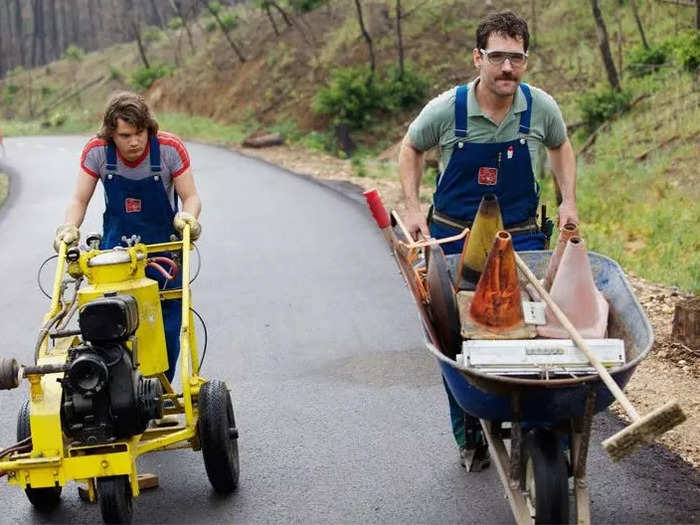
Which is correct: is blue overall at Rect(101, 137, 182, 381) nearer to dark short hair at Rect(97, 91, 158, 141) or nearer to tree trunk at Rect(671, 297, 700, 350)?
dark short hair at Rect(97, 91, 158, 141)

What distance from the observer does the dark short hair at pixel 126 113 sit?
549cm

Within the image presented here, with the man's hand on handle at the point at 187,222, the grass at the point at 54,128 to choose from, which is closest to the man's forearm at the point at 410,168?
the man's hand on handle at the point at 187,222

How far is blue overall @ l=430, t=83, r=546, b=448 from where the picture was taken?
17.3 feet

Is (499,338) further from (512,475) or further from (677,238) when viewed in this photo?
(677,238)

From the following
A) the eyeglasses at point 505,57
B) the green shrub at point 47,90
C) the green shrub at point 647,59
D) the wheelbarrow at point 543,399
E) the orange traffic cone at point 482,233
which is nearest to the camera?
the wheelbarrow at point 543,399

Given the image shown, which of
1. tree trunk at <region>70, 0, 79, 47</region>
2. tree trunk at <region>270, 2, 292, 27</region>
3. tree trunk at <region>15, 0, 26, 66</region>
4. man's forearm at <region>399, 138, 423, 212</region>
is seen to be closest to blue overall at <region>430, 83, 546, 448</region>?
man's forearm at <region>399, 138, 423, 212</region>

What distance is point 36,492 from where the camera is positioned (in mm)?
5090

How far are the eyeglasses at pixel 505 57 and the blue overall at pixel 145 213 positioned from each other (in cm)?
184

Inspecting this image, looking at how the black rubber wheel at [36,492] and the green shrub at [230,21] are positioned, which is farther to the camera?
the green shrub at [230,21]

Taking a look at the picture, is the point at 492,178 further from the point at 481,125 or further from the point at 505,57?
the point at 505,57

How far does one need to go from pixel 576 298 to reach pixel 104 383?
2026mm

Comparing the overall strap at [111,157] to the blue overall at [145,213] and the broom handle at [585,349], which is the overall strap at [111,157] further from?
the broom handle at [585,349]

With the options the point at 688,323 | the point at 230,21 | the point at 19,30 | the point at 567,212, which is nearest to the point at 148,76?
the point at 230,21

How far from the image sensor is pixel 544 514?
3.98m
